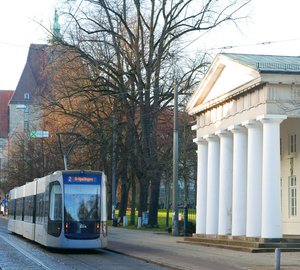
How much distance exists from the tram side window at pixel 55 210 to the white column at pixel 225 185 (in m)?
9.99

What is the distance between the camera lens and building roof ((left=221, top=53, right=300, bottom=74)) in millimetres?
28922

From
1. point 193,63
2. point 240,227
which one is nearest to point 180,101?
point 193,63

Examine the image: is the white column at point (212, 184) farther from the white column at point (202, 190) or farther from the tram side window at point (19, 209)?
the tram side window at point (19, 209)

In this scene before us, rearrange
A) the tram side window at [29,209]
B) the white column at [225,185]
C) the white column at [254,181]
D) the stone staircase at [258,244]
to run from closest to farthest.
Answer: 1. the stone staircase at [258,244]
2. the white column at [254,181]
3. the tram side window at [29,209]
4. the white column at [225,185]

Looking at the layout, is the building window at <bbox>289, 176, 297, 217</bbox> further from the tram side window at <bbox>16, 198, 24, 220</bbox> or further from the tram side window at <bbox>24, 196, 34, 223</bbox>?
the tram side window at <bbox>16, 198, 24, 220</bbox>

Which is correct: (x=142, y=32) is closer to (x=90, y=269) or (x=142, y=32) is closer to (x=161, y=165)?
(x=161, y=165)

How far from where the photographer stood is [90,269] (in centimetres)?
2016

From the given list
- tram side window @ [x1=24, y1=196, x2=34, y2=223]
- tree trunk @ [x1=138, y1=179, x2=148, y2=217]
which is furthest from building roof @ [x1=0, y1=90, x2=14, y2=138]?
tram side window @ [x1=24, y1=196, x2=34, y2=223]

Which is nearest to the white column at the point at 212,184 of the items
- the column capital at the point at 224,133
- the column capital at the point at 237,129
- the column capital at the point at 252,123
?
the column capital at the point at 224,133

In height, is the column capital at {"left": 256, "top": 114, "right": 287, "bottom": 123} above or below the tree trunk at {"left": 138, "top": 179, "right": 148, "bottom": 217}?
above

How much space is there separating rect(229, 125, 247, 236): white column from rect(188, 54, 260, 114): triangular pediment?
2.31 metres

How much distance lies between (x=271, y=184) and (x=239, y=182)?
3.61 metres

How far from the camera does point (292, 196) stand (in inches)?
1412

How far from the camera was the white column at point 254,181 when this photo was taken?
29922 mm
